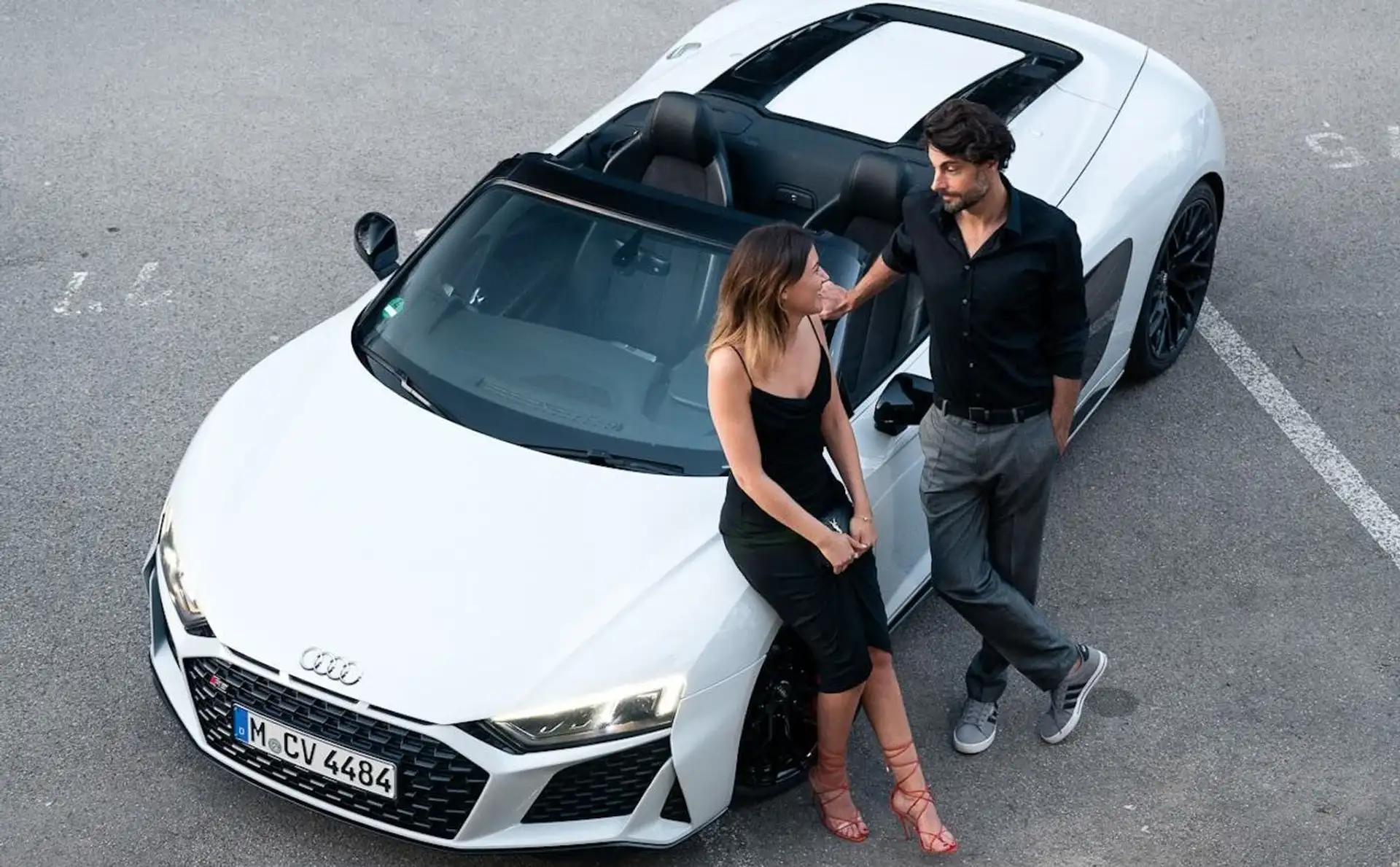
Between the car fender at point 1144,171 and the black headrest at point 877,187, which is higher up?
the black headrest at point 877,187

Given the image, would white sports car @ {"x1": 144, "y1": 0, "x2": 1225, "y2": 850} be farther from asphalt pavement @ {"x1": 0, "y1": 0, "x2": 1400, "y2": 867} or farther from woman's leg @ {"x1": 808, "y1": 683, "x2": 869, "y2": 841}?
asphalt pavement @ {"x1": 0, "y1": 0, "x2": 1400, "y2": 867}

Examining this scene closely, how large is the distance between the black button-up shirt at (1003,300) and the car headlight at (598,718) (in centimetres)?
112

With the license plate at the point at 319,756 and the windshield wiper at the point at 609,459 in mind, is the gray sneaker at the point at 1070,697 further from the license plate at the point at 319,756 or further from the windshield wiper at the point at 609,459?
the license plate at the point at 319,756

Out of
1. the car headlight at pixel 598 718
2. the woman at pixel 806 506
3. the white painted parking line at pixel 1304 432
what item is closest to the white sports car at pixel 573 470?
the car headlight at pixel 598 718

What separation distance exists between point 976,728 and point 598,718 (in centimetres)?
143

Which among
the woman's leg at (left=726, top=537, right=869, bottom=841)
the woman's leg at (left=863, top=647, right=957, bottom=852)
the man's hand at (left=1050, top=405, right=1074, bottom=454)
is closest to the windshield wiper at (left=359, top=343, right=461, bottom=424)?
the woman's leg at (left=726, top=537, right=869, bottom=841)

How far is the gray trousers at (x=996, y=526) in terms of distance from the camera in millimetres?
4551

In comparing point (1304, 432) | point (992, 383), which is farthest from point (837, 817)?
point (1304, 432)

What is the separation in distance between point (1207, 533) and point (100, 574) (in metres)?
3.77

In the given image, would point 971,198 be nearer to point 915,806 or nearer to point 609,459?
point 609,459

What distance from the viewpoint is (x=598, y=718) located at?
13.5 ft

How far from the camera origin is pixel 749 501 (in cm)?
427

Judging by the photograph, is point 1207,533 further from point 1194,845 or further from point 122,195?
point 122,195

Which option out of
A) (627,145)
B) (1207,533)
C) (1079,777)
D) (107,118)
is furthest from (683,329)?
(107,118)
